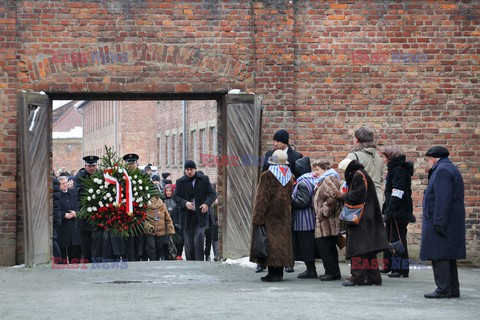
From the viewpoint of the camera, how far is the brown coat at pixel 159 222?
17.8m

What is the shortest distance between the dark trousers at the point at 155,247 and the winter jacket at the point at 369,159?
17.2ft

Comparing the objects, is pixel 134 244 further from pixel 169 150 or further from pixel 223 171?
pixel 169 150

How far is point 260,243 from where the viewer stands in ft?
42.2

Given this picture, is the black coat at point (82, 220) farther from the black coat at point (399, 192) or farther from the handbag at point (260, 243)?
the black coat at point (399, 192)

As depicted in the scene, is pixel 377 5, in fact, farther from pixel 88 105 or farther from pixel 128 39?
pixel 88 105

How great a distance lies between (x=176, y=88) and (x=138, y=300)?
5704 mm

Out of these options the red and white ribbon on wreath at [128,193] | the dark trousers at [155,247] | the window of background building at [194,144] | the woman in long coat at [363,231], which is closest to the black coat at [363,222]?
the woman in long coat at [363,231]

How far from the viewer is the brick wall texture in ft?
52.1

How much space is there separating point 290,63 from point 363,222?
14.6 feet

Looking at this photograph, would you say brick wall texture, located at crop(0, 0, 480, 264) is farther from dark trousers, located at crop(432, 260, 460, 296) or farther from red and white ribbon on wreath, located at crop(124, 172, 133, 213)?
dark trousers, located at crop(432, 260, 460, 296)

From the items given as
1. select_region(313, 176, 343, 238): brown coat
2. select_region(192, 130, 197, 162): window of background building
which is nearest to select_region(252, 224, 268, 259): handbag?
select_region(313, 176, 343, 238): brown coat

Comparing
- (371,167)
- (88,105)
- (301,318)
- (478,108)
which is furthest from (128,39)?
(88,105)

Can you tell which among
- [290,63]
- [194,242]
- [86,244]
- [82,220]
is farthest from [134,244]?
[290,63]

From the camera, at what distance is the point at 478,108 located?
1661 centimetres
